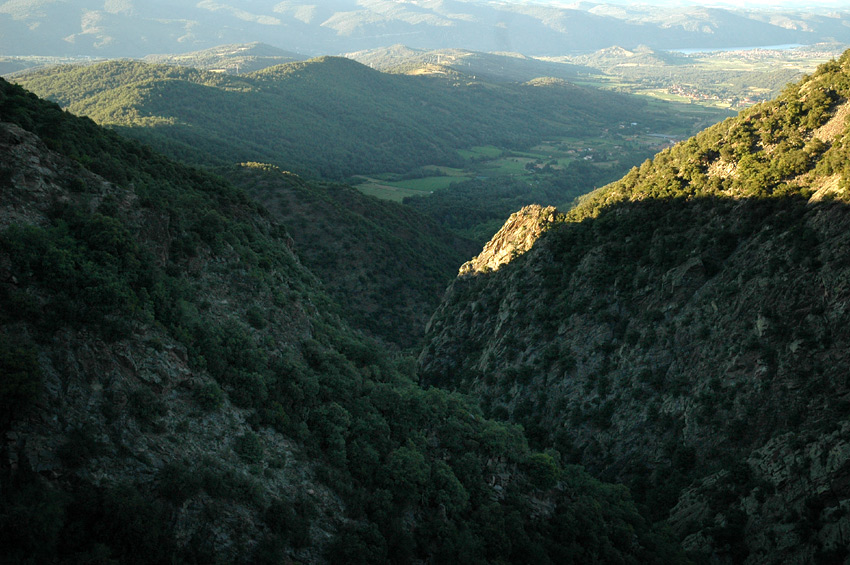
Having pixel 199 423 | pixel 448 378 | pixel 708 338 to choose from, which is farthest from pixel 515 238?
pixel 199 423

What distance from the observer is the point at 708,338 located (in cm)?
3153

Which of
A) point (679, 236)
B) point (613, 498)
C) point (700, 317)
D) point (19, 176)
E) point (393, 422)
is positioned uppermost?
point (19, 176)

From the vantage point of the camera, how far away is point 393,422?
86.6 feet

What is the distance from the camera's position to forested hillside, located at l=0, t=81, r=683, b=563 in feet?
49.1

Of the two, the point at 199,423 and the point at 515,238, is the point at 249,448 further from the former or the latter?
the point at 515,238

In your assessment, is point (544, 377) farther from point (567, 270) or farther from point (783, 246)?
point (783, 246)

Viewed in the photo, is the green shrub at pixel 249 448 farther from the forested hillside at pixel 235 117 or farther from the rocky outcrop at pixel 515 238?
the forested hillside at pixel 235 117

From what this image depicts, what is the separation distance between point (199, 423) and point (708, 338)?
27.2 metres

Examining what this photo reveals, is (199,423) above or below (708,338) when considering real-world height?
above

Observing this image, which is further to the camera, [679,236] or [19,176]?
[679,236]

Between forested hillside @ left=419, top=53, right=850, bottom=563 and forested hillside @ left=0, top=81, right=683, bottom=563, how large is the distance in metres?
4.21

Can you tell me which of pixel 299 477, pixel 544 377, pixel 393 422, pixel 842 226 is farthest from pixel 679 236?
pixel 299 477

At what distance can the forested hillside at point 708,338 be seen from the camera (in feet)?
78.7

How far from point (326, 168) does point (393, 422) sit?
129 meters
